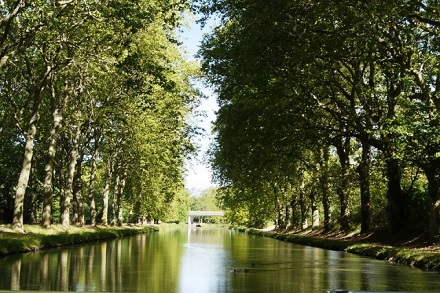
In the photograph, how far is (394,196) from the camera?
96.8ft

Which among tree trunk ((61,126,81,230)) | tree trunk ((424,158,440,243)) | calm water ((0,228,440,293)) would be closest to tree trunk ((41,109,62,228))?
tree trunk ((61,126,81,230))

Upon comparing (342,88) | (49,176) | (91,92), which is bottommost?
(49,176)

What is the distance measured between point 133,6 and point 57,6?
9.54 feet

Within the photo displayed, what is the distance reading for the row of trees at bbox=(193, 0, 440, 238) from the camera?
20.5 meters

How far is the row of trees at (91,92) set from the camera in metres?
21.8

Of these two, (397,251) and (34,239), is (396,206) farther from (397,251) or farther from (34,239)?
(34,239)

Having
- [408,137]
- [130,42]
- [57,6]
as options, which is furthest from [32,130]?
[408,137]

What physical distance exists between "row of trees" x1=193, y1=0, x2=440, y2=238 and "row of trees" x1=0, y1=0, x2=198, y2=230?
3.70m

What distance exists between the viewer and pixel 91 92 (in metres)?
29.8

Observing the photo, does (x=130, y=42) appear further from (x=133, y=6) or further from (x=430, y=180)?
(x=430, y=180)

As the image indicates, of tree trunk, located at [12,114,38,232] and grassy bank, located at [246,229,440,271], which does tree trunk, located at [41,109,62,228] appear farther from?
grassy bank, located at [246,229,440,271]

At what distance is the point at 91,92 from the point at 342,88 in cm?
1483

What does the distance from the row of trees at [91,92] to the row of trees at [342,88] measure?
370 centimetres

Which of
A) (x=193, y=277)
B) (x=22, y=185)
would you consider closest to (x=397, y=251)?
(x=193, y=277)
